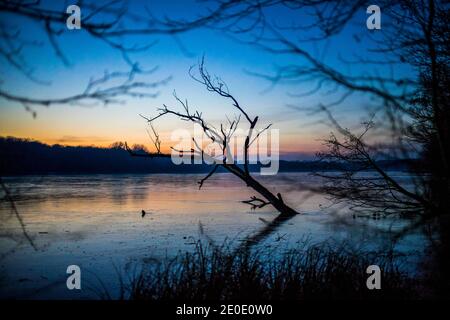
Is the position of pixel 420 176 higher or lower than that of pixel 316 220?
higher

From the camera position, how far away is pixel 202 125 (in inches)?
672

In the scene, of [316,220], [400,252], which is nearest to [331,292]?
[400,252]

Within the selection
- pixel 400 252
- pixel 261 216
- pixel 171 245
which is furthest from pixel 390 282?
pixel 261 216

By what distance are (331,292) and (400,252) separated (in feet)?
26.5

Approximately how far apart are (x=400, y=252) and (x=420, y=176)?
37.8 feet

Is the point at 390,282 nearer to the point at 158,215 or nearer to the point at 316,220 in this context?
the point at 316,220
